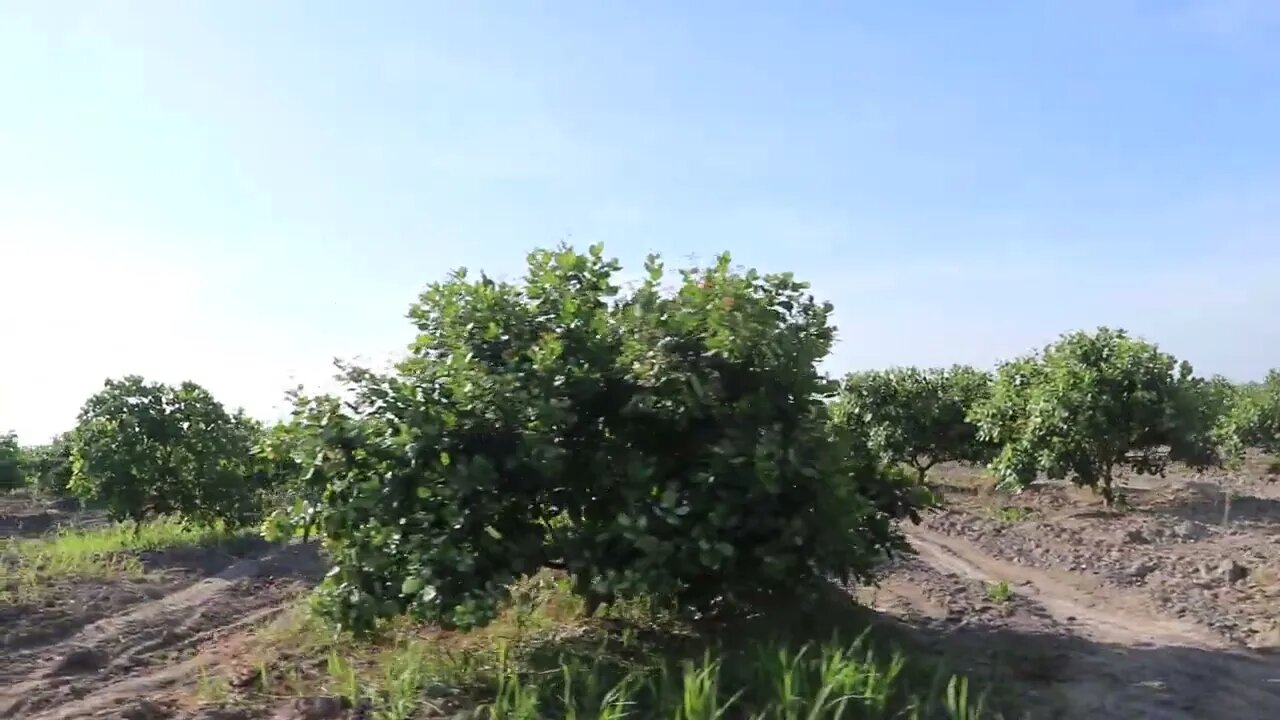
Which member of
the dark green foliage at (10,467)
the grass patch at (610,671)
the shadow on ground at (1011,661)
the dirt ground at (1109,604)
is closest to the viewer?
the grass patch at (610,671)

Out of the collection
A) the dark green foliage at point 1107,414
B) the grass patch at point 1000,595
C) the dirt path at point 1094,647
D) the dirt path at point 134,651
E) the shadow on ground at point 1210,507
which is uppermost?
the dark green foliage at point 1107,414

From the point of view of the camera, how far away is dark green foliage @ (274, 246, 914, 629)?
227 inches

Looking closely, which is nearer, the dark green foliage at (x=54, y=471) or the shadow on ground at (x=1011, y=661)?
the shadow on ground at (x=1011, y=661)

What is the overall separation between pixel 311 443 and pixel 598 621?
2478 mm

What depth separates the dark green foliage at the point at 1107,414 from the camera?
592 inches

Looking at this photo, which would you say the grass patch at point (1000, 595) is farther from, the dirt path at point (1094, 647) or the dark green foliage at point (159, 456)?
the dark green foliage at point (159, 456)

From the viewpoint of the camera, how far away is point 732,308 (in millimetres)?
6238

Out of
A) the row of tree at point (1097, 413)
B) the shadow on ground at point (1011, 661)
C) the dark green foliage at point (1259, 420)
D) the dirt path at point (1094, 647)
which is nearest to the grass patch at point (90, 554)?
the shadow on ground at point (1011, 661)

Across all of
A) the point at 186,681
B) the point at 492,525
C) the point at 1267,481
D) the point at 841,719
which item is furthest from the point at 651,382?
the point at 1267,481

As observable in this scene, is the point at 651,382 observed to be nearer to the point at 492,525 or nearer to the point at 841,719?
the point at 492,525

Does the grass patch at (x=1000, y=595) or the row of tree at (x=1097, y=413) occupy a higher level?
the row of tree at (x=1097, y=413)

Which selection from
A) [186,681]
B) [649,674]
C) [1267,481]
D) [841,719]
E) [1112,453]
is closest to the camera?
[841,719]

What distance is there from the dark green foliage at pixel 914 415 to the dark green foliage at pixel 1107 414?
6.27m

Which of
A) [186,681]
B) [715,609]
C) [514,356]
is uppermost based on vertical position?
[514,356]
